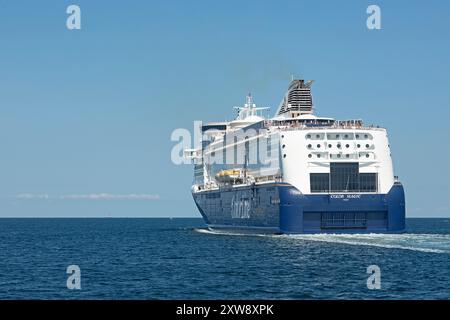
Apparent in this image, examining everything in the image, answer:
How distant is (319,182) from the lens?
68312 mm

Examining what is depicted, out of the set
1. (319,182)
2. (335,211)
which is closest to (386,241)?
(335,211)

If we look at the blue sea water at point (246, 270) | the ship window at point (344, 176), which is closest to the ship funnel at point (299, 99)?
the ship window at point (344, 176)

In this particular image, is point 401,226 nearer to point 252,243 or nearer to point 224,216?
point 252,243

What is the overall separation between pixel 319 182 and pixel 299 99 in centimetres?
1932

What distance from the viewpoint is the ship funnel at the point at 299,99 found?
84938 mm

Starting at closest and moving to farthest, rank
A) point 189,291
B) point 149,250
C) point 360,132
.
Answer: point 189,291 → point 149,250 → point 360,132

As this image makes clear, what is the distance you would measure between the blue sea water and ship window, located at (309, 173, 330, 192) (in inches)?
173

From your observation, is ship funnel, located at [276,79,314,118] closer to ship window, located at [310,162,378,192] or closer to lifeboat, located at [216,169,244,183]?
lifeboat, located at [216,169,244,183]

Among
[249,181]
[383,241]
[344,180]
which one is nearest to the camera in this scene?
[383,241]

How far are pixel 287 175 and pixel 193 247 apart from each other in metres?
10.8

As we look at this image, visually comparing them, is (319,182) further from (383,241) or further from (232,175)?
(232,175)

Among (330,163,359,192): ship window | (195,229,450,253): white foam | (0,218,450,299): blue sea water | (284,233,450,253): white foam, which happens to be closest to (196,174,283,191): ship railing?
(330,163,359,192): ship window

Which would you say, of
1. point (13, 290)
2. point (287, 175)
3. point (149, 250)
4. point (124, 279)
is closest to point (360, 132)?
point (287, 175)
